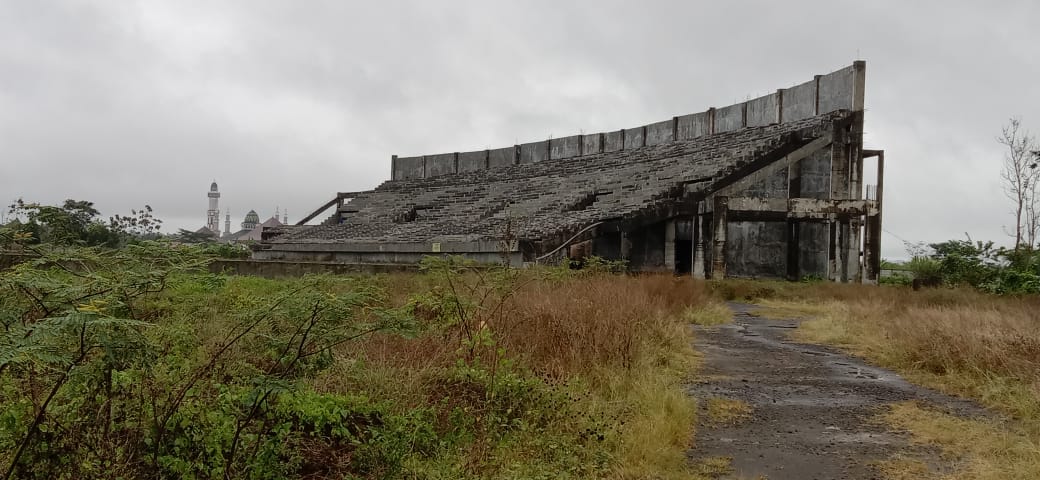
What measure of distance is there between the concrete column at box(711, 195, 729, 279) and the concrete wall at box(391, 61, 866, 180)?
7.46 metres

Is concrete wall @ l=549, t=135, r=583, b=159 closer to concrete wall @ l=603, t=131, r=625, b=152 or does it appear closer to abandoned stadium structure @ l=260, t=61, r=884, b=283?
concrete wall @ l=603, t=131, r=625, b=152

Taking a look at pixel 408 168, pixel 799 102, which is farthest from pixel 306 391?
pixel 408 168

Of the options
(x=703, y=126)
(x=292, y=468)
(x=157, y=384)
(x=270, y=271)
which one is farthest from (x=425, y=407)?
(x=703, y=126)

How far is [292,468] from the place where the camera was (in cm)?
418

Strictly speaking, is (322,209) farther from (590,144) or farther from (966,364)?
(966,364)

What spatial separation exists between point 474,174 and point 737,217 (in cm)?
2210

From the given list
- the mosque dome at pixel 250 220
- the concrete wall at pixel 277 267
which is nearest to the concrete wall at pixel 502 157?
the concrete wall at pixel 277 267

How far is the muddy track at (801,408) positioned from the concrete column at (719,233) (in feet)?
42.4

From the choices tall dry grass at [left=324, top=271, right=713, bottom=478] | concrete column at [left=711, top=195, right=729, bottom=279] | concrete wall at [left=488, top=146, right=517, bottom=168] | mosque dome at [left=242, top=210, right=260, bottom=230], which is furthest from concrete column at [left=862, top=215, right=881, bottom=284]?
mosque dome at [left=242, top=210, right=260, bottom=230]

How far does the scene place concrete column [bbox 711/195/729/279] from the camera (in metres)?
24.1

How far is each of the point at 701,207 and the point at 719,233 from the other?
3.42 feet

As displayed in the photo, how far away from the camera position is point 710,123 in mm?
33312

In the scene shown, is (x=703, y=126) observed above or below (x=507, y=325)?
above

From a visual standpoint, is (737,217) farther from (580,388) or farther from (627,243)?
(580,388)
